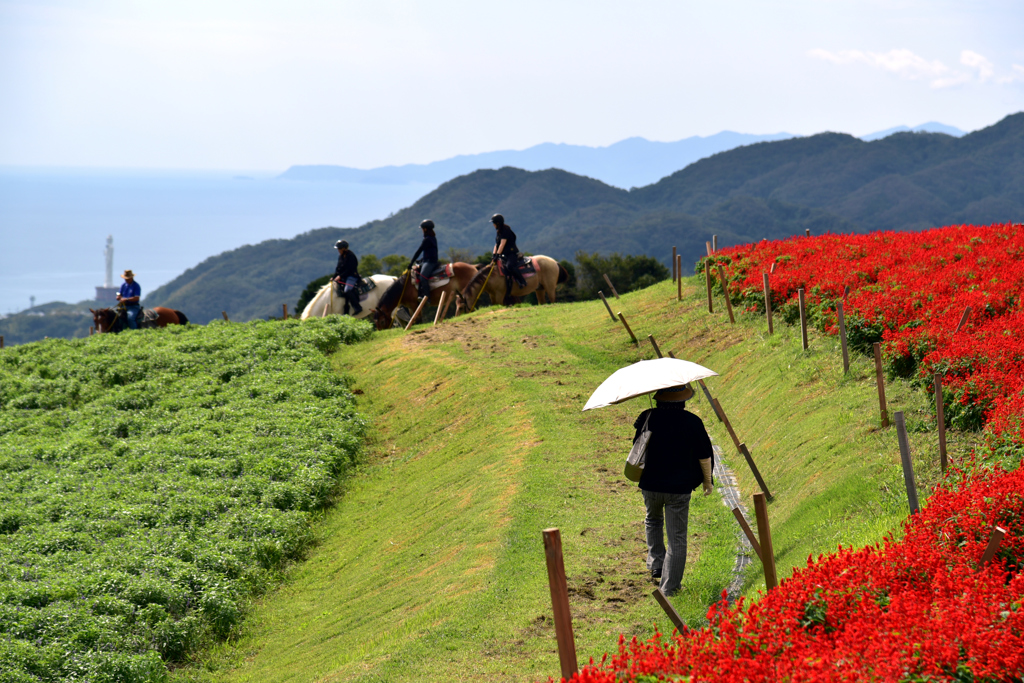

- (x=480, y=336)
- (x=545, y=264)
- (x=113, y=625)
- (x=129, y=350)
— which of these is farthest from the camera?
(x=545, y=264)

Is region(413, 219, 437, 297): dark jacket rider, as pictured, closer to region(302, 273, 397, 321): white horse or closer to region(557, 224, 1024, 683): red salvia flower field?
region(302, 273, 397, 321): white horse

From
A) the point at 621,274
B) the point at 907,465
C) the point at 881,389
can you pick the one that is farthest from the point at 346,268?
the point at 621,274

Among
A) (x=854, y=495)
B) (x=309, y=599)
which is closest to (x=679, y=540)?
(x=854, y=495)

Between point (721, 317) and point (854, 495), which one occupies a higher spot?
point (721, 317)

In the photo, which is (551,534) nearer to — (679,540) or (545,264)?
(679,540)

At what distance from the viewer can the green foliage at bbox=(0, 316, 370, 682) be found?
11.1 meters

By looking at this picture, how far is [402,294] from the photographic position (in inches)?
1182

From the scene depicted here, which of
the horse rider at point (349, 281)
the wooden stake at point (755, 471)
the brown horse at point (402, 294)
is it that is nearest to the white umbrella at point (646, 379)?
the wooden stake at point (755, 471)

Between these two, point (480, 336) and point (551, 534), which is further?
point (480, 336)

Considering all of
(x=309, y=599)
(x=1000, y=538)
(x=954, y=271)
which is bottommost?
(x=309, y=599)

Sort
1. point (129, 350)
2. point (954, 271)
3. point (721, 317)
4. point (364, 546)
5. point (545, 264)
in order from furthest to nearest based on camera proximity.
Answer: point (545, 264), point (129, 350), point (721, 317), point (954, 271), point (364, 546)

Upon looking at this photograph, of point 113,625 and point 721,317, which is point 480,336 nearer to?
point 721,317

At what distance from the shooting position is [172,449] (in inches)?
731

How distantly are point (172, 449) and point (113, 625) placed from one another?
8.07 m
